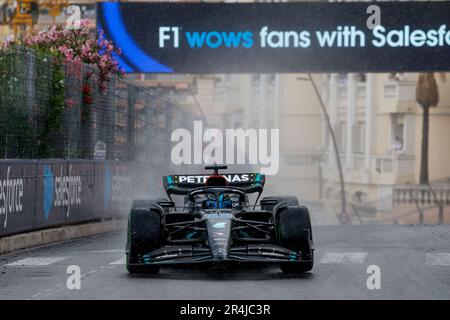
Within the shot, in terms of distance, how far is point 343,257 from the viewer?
19422mm

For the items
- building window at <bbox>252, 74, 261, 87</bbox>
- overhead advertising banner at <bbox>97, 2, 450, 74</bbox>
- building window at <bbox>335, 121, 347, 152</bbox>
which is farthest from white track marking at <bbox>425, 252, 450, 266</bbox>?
building window at <bbox>252, 74, 261, 87</bbox>

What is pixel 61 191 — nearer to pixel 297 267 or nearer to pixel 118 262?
pixel 118 262

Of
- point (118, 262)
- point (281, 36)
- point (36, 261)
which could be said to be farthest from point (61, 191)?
point (281, 36)

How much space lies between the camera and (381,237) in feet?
82.1

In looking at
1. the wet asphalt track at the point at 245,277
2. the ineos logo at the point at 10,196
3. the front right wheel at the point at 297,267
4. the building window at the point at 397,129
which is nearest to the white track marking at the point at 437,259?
the wet asphalt track at the point at 245,277

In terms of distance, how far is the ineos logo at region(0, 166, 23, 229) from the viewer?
2072 centimetres

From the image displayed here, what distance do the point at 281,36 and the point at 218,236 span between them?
59.3ft

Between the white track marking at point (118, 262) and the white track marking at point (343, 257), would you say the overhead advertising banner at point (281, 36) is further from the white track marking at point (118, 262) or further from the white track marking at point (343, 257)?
the white track marking at point (118, 262)

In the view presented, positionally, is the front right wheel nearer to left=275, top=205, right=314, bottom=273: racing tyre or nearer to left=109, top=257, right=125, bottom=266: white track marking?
left=275, top=205, right=314, bottom=273: racing tyre

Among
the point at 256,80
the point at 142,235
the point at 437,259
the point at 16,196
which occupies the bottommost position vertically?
the point at 437,259

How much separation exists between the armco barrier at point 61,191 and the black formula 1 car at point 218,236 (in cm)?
444

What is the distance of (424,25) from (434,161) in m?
37.6

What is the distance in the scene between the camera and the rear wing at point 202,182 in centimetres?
1869

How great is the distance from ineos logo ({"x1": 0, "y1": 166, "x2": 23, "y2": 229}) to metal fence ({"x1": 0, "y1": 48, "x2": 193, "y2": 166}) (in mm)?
983
